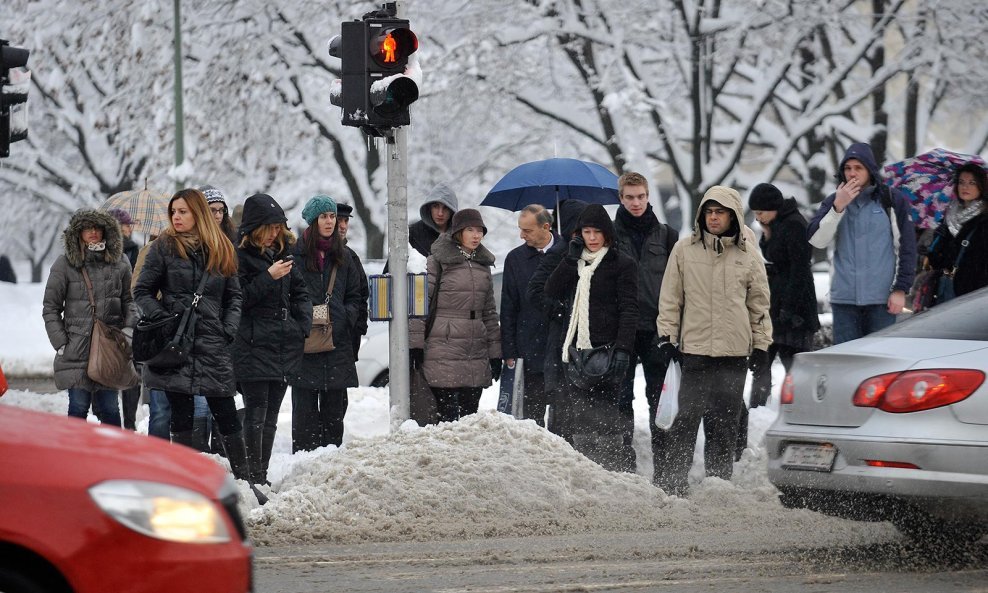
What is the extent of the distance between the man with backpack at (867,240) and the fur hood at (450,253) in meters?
2.43

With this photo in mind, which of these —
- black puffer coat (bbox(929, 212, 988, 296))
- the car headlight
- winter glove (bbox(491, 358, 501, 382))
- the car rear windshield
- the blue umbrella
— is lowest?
winter glove (bbox(491, 358, 501, 382))

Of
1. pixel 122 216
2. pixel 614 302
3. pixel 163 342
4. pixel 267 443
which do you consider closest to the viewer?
pixel 163 342

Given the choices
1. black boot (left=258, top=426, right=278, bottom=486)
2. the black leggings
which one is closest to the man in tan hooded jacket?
black boot (left=258, top=426, right=278, bottom=486)

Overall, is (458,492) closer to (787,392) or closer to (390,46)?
(787,392)

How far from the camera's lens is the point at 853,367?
6.86 metres

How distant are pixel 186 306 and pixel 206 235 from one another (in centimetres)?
44

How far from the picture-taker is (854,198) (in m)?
10.4

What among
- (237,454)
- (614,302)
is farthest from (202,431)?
(614,302)

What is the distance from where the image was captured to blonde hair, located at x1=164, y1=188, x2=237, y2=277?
8.85m

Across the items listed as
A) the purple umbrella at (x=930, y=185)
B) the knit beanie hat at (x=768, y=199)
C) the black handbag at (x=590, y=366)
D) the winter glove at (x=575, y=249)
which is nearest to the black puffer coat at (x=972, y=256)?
the purple umbrella at (x=930, y=185)

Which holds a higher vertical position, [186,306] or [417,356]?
[186,306]

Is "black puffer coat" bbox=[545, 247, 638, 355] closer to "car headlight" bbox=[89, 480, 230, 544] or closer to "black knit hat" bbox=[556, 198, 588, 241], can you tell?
"black knit hat" bbox=[556, 198, 588, 241]

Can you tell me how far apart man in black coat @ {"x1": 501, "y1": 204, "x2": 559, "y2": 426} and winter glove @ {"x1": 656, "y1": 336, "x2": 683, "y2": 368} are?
90 centimetres

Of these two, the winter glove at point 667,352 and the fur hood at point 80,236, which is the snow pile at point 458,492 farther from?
the fur hood at point 80,236
